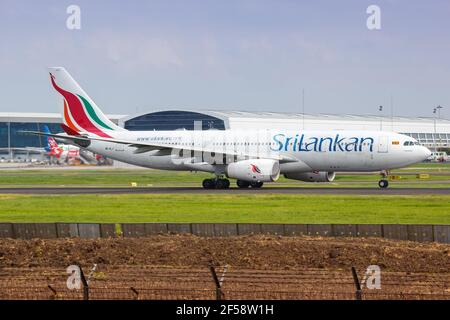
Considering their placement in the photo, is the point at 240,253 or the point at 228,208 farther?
the point at 228,208

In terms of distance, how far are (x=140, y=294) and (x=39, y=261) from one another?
8.46m

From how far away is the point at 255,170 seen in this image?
63062mm

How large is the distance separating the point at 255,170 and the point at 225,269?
38.8m

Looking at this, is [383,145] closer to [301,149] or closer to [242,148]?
[301,149]

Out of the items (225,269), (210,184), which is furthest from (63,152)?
Result: (225,269)

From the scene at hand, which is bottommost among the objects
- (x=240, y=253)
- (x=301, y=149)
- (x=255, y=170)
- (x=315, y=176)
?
(x=240, y=253)

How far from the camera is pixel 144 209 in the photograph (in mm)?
46906

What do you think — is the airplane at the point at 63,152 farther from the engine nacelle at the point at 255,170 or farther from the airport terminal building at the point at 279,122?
the engine nacelle at the point at 255,170

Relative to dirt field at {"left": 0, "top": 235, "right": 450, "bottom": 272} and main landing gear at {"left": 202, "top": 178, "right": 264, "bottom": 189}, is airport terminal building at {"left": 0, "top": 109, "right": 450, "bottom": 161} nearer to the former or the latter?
main landing gear at {"left": 202, "top": 178, "right": 264, "bottom": 189}

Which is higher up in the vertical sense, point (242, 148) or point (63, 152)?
point (242, 148)

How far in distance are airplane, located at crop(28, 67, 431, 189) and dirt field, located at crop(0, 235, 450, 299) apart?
31.7 m

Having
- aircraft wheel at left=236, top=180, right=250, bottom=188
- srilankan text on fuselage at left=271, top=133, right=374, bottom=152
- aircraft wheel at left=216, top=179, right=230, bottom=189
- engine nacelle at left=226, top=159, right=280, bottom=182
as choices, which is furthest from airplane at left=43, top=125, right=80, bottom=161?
srilankan text on fuselage at left=271, top=133, right=374, bottom=152

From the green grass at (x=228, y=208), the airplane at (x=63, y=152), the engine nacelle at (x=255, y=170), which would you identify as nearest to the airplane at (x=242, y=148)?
the engine nacelle at (x=255, y=170)
